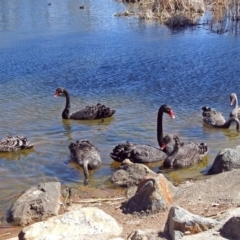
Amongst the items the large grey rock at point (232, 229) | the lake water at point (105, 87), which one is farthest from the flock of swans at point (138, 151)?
the large grey rock at point (232, 229)

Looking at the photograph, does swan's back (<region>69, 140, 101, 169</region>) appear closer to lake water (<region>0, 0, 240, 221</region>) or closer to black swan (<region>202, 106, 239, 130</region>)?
lake water (<region>0, 0, 240, 221</region>)

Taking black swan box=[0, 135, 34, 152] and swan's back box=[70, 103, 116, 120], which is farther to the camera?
swan's back box=[70, 103, 116, 120]

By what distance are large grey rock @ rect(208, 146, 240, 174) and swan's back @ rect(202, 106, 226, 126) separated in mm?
2769

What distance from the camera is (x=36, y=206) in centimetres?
747

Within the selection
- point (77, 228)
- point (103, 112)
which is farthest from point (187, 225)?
point (103, 112)

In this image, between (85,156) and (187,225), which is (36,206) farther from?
(187,225)

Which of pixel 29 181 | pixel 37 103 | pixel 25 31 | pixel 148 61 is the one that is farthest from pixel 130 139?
pixel 25 31

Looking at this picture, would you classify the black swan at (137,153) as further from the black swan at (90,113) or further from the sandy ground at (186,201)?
the black swan at (90,113)

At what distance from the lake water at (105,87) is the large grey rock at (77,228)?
5.54 feet

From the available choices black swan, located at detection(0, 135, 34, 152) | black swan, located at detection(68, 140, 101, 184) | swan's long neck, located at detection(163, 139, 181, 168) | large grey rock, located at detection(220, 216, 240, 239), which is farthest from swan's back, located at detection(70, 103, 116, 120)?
large grey rock, located at detection(220, 216, 240, 239)

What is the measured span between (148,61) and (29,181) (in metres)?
10.7

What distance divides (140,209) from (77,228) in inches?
41.6

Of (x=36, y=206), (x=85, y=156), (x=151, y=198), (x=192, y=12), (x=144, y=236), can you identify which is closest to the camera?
(x=144, y=236)

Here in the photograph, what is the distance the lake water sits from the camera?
10.0m
